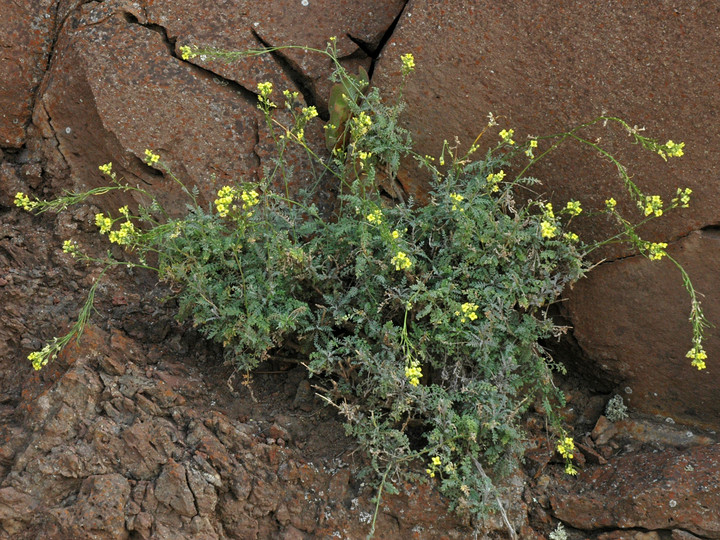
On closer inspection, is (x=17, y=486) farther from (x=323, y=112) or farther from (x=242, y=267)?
(x=323, y=112)

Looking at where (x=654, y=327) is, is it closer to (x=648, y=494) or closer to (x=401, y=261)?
(x=648, y=494)

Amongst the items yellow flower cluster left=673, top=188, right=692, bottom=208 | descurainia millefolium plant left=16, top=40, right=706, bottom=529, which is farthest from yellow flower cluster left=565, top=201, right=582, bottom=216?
yellow flower cluster left=673, top=188, right=692, bottom=208

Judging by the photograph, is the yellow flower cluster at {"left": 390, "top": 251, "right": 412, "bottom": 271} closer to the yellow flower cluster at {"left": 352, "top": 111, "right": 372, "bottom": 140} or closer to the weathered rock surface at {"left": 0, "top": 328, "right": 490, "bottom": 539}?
the yellow flower cluster at {"left": 352, "top": 111, "right": 372, "bottom": 140}

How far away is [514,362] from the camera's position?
3.09 meters

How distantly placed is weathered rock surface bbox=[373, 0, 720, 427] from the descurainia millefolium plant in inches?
3.7

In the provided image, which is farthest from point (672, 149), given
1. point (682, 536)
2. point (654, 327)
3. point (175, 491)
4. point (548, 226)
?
point (175, 491)

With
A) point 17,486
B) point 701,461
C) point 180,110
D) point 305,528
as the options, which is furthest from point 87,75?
point 701,461

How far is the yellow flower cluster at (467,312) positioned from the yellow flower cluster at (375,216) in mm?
467

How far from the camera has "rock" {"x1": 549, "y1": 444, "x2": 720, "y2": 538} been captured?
2.99 meters

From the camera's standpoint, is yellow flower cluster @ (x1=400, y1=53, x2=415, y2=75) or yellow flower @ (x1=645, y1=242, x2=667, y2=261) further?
yellow flower cluster @ (x1=400, y1=53, x2=415, y2=75)

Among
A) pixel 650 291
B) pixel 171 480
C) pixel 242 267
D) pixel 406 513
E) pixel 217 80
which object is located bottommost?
pixel 171 480

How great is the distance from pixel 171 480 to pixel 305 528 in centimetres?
52

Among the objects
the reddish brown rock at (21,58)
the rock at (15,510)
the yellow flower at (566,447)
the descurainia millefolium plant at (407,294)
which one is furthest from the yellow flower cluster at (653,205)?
the reddish brown rock at (21,58)

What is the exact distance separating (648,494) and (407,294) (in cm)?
122
